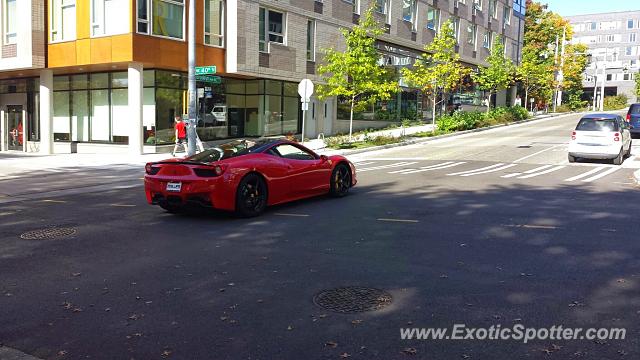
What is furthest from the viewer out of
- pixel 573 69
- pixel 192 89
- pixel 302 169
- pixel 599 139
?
pixel 573 69

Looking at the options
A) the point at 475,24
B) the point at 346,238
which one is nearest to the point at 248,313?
the point at 346,238

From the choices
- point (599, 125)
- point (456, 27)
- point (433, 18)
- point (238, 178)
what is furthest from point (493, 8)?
point (238, 178)

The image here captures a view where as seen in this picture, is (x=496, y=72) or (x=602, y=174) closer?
(x=602, y=174)

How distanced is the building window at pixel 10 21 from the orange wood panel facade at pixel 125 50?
250cm

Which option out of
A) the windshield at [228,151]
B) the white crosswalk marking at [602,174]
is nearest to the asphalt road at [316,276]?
the windshield at [228,151]

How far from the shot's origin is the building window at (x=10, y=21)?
27219 mm

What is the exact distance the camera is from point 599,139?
18.2m

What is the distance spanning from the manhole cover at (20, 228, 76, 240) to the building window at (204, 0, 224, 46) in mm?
18725

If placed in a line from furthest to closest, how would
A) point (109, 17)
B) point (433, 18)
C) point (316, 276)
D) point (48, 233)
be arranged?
point (433, 18) → point (109, 17) → point (48, 233) → point (316, 276)

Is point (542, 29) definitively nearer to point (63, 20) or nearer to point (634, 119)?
Result: point (634, 119)

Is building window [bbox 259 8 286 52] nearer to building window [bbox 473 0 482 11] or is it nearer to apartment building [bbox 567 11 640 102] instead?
building window [bbox 473 0 482 11]

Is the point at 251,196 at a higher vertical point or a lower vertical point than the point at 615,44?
lower

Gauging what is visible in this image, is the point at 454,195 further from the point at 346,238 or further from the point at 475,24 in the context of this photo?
the point at 475,24

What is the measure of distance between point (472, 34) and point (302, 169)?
45162mm
